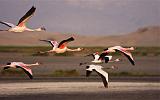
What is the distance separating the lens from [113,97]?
26406 millimetres

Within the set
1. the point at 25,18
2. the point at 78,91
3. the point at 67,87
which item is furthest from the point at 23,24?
the point at 67,87

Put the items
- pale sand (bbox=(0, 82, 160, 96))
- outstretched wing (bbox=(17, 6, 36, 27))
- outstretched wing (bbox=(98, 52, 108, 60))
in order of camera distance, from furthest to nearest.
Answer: pale sand (bbox=(0, 82, 160, 96))
outstretched wing (bbox=(98, 52, 108, 60))
outstretched wing (bbox=(17, 6, 36, 27))

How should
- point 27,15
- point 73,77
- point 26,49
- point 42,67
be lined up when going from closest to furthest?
1. point 27,15
2. point 73,77
3. point 42,67
4. point 26,49

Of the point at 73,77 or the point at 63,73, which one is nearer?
the point at 73,77

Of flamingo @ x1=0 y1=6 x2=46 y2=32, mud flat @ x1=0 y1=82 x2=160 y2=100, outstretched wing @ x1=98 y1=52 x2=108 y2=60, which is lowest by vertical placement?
mud flat @ x1=0 y1=82 x2=160 y2=100

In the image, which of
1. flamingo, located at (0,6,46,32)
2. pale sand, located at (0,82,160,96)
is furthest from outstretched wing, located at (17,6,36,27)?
pale sand, located at (0,82,160,96)

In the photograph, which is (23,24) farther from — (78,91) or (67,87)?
(67,87)

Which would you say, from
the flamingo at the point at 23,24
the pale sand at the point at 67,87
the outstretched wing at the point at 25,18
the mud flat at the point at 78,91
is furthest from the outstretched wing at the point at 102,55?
the outstretched wing at the point at 25,18

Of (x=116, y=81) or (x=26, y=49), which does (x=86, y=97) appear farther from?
(x=26, y=49)

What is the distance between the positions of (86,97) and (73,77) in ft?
33.9

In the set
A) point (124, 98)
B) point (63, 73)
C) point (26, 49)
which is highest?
point (26, 49)

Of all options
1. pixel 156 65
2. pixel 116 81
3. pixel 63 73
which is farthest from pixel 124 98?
Answer: pixel 156 65

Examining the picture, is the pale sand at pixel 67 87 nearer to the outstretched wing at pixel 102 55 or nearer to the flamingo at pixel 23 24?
the outstretched wing at pixel 102 55

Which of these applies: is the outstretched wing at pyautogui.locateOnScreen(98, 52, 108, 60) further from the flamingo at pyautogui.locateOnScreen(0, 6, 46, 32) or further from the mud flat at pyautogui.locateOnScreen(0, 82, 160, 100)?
the flamingo at pyautogui.locateOnScreen(0, 6, 46, 32)
